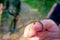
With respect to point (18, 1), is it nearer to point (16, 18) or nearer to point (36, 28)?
point (16, 18)

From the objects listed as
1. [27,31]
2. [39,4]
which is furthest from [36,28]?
[39,4]

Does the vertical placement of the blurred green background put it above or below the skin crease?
above

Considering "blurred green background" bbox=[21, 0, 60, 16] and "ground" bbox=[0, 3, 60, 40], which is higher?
"blurred green background" bbox=[21, 0, 60, 16]

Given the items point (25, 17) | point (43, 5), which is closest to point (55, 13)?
point (43, 5)

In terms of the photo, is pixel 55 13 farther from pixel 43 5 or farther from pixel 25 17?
pixel 25 17

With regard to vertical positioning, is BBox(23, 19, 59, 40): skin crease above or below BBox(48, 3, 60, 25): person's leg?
below

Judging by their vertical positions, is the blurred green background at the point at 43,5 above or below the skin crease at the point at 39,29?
above

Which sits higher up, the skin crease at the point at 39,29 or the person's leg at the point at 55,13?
the person's leg at the point at 55,13

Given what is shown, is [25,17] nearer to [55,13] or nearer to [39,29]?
[39,29]

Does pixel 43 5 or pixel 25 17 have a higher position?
pixel 43 5
